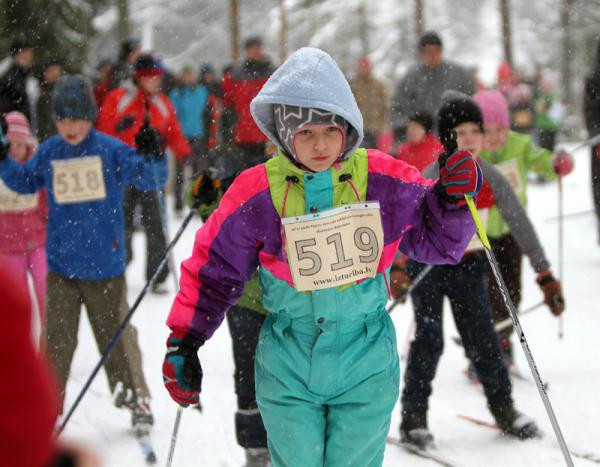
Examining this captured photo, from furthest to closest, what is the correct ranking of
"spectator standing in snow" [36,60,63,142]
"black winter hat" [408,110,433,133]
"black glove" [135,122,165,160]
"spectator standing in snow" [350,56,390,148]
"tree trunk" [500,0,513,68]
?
1. "tree trunk" [500,0,513,68]
2. "spectator standing in snow" [350,56,390,148]
3. "spectator standing in snow" [36,60,63,142]
4. "black winter hat" [408,110,433,133]
5. "black glove" [135,122,165,160]

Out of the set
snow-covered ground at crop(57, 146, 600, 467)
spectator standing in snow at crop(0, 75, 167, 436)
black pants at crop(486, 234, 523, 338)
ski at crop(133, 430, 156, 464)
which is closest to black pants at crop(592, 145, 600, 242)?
snow-covered ground at crop(57, 146, 600, 467)

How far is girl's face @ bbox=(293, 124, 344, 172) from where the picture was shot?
2828 millimetres

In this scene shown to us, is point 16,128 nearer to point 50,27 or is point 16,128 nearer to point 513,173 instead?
point 513,173

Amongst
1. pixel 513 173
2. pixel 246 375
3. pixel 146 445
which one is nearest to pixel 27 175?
pixel 146 445

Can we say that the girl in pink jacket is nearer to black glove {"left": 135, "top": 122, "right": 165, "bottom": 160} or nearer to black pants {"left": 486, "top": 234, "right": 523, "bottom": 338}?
black glove {"left": 135, "top": 122, "right": 165, "bottom": 160}

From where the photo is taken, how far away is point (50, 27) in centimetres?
1753

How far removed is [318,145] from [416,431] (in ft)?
7.59

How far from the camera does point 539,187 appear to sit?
630 inches

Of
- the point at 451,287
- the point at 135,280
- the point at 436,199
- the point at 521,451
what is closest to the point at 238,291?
the point at 436,199

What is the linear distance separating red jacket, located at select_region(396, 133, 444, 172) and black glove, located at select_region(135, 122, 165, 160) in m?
2.50

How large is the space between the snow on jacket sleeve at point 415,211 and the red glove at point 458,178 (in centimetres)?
6

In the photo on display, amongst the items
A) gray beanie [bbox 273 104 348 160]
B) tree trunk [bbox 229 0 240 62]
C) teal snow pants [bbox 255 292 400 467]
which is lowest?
teal snow pants [bbox 255 292 400 467]

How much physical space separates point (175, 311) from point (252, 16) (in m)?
28.8

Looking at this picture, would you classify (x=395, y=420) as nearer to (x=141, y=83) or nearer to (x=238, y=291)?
(x=238, y=291)
